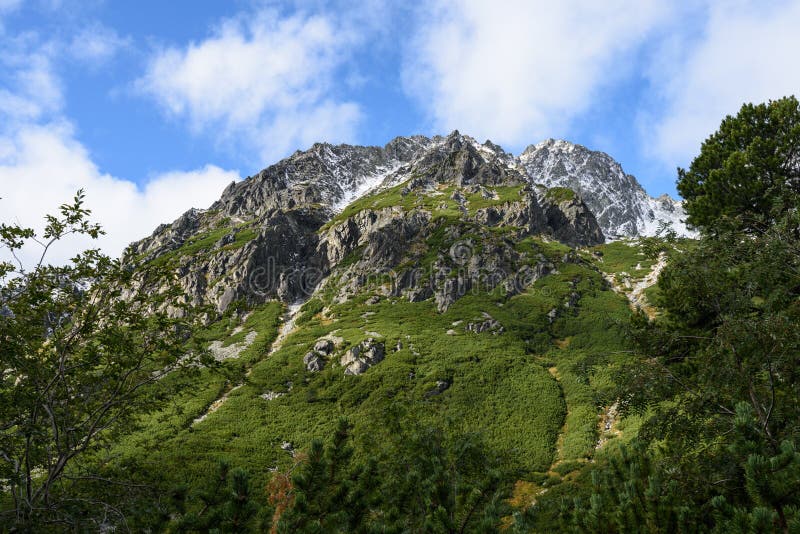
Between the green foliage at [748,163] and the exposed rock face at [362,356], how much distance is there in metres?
36.5

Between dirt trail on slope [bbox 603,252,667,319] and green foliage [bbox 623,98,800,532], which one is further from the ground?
dirt trail on slope [bbox 603,252,667,319]

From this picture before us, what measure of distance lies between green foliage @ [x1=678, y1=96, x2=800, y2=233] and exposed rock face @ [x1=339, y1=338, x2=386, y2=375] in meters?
36.5

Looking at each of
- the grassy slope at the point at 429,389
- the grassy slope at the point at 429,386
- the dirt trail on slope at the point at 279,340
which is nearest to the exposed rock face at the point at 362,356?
the grassy slope at the point at 429,386

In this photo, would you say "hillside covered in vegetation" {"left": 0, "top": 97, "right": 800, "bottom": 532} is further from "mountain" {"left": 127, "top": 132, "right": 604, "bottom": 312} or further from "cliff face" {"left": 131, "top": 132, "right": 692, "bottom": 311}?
"mountain" {"left": 127, "top": 132, "right": 604, "bottom": 312}

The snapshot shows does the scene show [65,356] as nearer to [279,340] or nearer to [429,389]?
[429,389]

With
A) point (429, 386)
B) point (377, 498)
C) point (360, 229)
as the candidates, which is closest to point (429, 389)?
point (429, 386)

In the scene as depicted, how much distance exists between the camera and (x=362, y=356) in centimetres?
5091

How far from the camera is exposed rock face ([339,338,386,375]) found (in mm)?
49625

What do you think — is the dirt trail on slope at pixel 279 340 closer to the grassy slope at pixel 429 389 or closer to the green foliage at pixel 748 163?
the grassy slope at pixel 429 389

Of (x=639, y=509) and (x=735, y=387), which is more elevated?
(x=735, y=387)

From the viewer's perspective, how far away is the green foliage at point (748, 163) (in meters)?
20.9

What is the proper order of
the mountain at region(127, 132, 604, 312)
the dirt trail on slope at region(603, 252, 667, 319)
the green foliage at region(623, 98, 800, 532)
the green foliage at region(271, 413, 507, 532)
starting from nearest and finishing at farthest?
the green foliage at region(623, 98, 800, 532)
the green foliage at region(271, 413, 507, 532)
the dirt trail on slope at region(603, 252, 667, 319)
the mountain at region(127, 132, 604, 312)

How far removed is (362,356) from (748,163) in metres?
40.8

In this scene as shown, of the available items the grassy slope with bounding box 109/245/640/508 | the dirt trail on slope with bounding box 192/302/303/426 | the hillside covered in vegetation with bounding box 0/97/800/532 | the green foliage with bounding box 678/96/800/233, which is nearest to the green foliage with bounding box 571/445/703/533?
the hillside covered in vegetation with bounding box 0/97/800/532
